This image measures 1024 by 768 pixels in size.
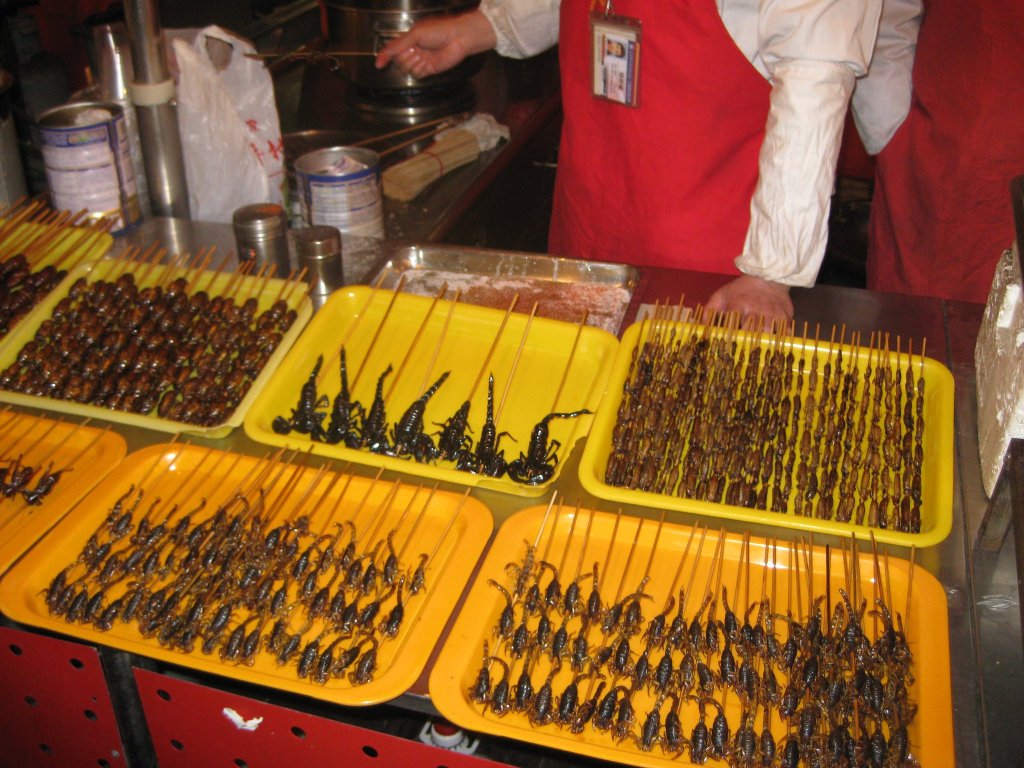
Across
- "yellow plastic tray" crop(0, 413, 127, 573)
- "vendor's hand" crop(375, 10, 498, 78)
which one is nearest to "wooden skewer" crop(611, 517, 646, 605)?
"yellow plastic tray" crop(0, 413, 127, 573)

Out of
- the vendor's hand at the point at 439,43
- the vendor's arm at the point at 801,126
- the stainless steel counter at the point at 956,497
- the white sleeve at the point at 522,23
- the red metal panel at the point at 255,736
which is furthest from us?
the vendor's hand at the point at 439,43

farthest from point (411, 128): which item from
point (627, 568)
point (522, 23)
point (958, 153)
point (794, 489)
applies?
point (627, 568)

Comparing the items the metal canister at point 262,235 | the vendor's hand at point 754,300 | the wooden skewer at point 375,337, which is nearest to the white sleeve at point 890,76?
the vendor's hand at point 754,300

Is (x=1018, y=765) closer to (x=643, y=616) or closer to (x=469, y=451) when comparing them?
(x=643, y=616)

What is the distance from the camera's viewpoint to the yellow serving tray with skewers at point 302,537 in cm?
166

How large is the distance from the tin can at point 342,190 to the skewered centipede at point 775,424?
3.70 ft

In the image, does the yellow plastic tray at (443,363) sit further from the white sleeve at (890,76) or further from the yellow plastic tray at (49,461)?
the white sleeve at (890,76)

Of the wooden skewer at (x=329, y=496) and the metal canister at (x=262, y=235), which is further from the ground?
the metal canister at (x=262, y=235)

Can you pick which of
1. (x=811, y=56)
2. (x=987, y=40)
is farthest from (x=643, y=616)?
(x=987, y=40)

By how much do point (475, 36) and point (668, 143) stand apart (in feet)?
3.73

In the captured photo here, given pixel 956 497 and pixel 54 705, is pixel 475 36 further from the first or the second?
pixel 54 705

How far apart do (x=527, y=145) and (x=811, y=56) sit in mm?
2092

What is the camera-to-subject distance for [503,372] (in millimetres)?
2381

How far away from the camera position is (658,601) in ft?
5.97
